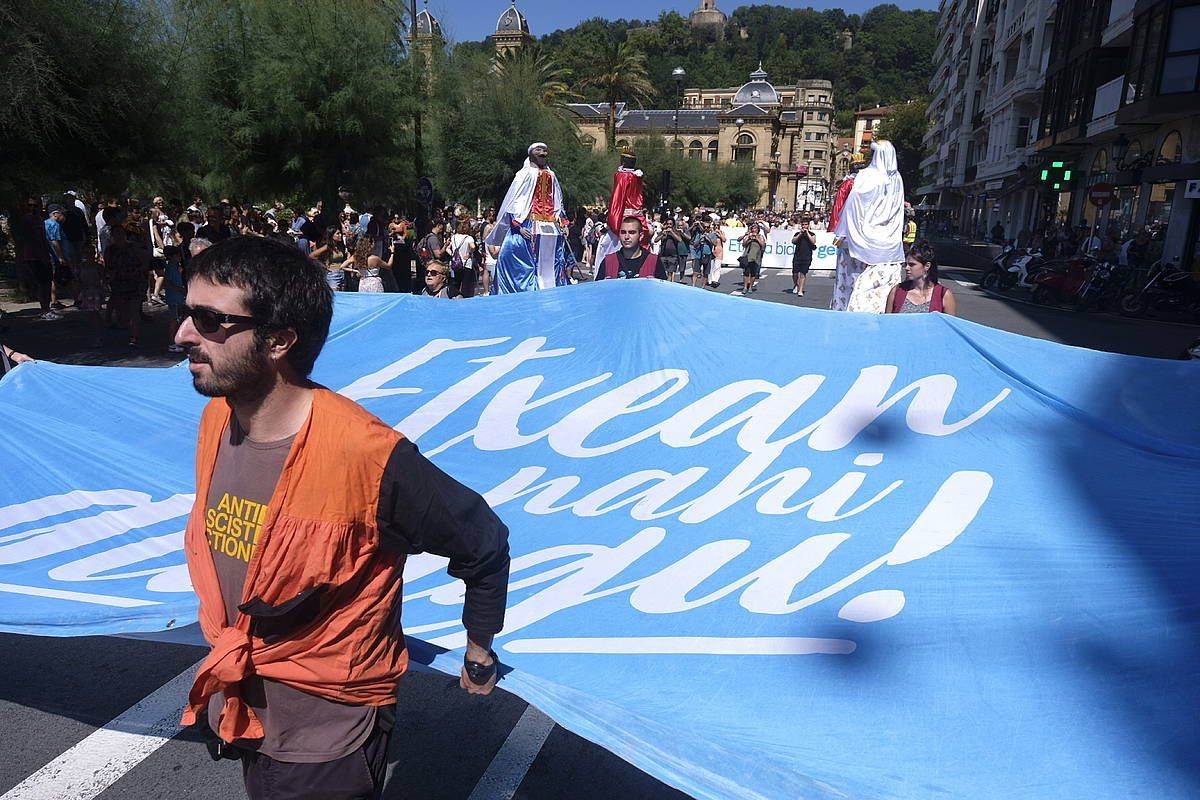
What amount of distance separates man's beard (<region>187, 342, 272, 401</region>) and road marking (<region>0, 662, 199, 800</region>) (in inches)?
97.6

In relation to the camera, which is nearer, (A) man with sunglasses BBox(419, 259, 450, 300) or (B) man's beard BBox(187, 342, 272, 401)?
(B) man's beard BBox(187, 342, 272, 401)

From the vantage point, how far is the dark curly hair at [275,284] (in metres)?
1.95

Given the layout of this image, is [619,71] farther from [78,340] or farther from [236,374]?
[236,374]

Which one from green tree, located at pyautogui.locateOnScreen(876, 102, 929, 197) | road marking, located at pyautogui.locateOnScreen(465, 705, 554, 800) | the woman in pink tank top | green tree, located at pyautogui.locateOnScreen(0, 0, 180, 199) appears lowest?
road marking, located at pyautogui.locateOnScreen(465, 705, 554, 800)

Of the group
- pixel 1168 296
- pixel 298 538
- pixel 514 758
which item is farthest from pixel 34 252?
pixel 1168 296

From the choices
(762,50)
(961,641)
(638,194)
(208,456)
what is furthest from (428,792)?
(762,50)

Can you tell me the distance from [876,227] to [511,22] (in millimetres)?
95069

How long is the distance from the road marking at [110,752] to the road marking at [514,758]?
60.3 inches

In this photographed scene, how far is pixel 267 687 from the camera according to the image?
2045 mm

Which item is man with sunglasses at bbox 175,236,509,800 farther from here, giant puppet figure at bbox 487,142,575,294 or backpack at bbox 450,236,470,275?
backpack at bbox 450,236,470,275

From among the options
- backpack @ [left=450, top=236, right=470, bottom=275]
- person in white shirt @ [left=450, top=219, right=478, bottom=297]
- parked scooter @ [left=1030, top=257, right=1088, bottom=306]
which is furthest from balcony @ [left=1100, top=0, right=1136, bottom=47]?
backpack @ [left=450, top=236, right=470, bottom=275]

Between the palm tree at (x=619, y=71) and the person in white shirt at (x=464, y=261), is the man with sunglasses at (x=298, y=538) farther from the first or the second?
the palm tree at (x=619, y=71)

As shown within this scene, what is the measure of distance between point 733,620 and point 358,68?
57.5 ft

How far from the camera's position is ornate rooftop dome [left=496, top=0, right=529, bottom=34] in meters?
92.2
